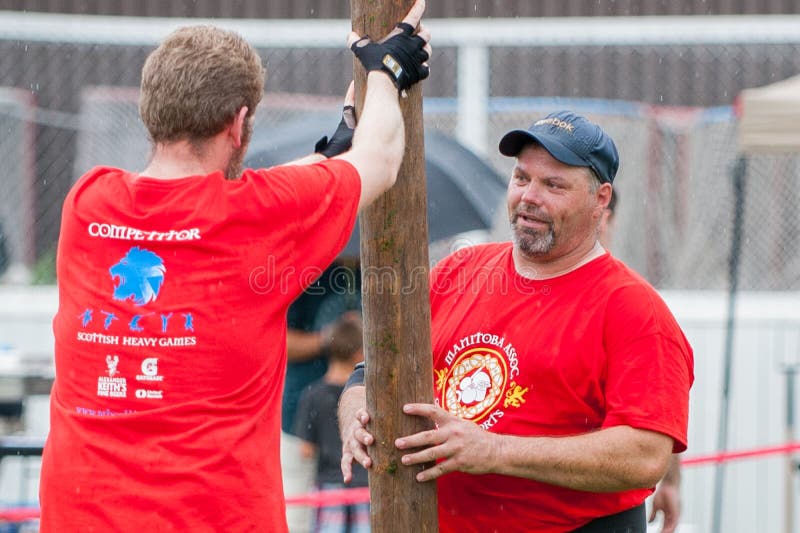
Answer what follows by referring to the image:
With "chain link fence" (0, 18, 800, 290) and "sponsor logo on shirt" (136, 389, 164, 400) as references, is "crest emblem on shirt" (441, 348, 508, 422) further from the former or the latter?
"chain link fence" (0, 18, 800, 290)

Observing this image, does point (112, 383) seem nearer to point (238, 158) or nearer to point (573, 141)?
point (238, 158)

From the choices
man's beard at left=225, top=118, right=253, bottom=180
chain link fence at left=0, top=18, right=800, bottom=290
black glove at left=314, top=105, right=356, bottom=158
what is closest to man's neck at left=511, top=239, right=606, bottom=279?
black glove at left=314, top=105, right=356, bottom=158

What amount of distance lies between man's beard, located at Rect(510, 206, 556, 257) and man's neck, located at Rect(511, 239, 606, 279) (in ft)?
0.11

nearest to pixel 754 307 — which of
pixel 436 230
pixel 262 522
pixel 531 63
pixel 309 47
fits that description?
pixel 531 63

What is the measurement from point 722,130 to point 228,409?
6.39 metres

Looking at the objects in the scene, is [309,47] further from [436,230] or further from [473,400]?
[473,400]

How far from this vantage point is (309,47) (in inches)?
323

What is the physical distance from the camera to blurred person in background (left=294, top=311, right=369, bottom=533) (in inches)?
235

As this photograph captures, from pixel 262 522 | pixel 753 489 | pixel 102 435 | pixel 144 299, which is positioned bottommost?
pixel 753 489

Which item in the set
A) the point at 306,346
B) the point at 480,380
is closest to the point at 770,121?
the point at 306,346

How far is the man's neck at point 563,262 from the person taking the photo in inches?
136

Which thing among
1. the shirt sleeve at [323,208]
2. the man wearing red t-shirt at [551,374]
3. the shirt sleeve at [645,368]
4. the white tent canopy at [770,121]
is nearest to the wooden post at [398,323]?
the man wearing red t-shirt at [551,374]

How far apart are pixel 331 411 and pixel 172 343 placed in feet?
11.3

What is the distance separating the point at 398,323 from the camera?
10.3 feet
